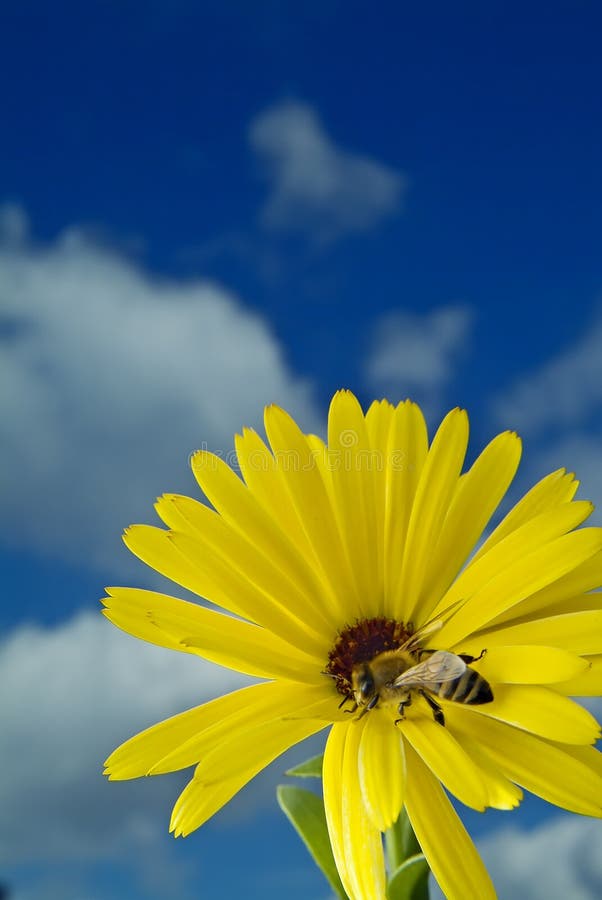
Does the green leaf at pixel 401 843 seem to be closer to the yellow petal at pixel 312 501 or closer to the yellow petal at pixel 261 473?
the yellow petal at pixel 312 501

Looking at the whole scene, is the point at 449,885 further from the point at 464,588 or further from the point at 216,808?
the point at 464,588

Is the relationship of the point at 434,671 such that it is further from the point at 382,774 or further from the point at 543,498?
the point at 543,498

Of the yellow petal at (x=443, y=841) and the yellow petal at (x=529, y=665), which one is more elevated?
the yellow petal at (x=529, y=665)

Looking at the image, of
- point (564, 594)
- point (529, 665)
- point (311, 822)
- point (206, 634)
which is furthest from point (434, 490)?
point (311, 822)

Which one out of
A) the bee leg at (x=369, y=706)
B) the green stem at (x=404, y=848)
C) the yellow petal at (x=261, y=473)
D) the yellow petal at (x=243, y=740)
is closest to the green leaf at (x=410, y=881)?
the green stem at (x=404, y=848)

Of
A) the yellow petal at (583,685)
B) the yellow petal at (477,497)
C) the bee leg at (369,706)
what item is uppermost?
the yellow petal at (477,497)

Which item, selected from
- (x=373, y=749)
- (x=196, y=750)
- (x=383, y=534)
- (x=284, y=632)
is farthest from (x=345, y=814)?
(x=383, y=534)
